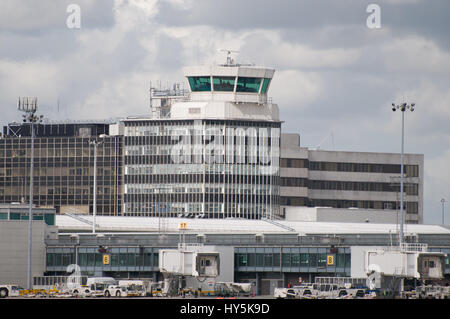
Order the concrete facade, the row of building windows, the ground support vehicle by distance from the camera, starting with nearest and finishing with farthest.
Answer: the ground support vehicle < the row of building windows < the concrete facade

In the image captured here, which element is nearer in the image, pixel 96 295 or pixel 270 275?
pixel 96 295

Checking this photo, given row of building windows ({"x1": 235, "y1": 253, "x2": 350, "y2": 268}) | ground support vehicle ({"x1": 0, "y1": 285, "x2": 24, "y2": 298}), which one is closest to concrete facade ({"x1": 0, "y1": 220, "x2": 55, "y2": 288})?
ground support vehicle ({"x1": 0, "y1": 285, "x2": 24, "y2": 298})

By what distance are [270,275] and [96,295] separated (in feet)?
93.8

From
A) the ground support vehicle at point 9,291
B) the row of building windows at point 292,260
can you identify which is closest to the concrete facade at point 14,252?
the ground support vehicle at point 9,291

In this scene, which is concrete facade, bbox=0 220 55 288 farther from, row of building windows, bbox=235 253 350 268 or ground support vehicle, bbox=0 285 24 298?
row of building windows, bbox=235 253 350 268

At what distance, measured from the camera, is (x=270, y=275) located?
172 meters

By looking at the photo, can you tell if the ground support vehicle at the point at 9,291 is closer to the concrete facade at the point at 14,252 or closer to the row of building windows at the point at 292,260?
the concrete facade at the point at 14,252

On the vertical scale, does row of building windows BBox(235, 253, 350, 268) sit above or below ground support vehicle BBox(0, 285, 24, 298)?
above

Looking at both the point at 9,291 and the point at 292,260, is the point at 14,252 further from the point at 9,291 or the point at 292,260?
the point at 292,260

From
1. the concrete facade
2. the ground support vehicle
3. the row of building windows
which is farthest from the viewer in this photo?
the concrete facade

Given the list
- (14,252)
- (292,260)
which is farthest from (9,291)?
(292,260)
